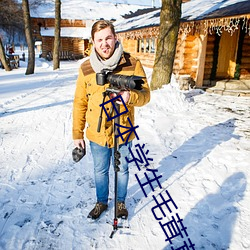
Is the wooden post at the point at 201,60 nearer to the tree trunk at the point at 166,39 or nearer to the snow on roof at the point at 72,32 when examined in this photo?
the tree trunk at the point at 166,39

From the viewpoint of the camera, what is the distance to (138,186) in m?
3.04

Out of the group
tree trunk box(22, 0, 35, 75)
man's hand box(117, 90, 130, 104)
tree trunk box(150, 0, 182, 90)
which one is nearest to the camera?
man's hand box(117, 90, 130, 104)

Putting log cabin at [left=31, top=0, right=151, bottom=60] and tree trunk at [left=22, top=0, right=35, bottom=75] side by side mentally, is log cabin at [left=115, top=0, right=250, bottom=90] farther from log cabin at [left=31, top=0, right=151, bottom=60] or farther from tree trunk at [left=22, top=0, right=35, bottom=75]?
log cabin at [left=31, top=0, right=151, bottom=60]

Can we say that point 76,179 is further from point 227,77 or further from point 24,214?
point 227,77

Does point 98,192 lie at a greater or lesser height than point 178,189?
greater

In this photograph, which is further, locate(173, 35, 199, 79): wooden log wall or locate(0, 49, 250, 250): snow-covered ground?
locate(173, 35, 199, 79): wooden log wall

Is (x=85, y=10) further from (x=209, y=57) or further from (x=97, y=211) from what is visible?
(x=97, y=211)

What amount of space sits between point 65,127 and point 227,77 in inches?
373

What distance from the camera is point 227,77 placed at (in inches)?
448

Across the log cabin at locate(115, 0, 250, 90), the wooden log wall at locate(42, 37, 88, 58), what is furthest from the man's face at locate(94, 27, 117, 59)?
the wooden log wall at locate(42, 37, 88, 58)

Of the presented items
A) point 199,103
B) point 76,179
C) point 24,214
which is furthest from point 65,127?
point 199,103

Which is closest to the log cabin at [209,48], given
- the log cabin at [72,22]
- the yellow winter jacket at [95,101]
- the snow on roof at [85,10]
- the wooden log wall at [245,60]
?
the wooden log wall at [245,60]

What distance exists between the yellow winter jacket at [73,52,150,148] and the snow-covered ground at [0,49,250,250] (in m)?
0.97

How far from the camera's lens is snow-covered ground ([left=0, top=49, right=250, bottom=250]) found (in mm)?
2225
